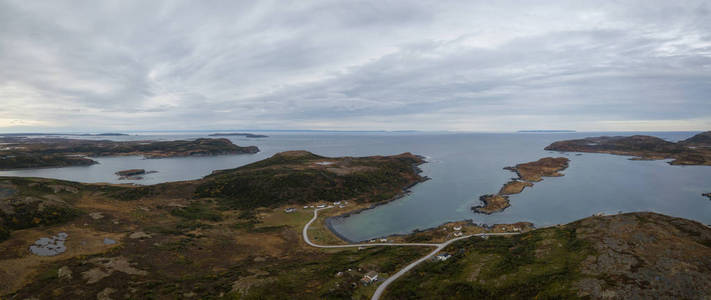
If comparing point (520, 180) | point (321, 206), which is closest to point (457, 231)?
point (321, 206)

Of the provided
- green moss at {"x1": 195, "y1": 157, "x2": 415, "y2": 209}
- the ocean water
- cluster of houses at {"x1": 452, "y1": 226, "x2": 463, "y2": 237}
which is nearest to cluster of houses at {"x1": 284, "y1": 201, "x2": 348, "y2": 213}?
green moss at {"x1": 195, "y1": 157, "x2": 415, "y2": 209}

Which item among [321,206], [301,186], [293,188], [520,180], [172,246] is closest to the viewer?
[172,246]

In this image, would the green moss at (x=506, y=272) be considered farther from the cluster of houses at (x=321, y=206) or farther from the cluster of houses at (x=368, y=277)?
the cluster of houses at (x=321, y=206)

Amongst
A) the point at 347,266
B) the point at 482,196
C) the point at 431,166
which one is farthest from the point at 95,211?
the point at 431,166

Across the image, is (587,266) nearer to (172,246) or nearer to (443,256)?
(443,256)

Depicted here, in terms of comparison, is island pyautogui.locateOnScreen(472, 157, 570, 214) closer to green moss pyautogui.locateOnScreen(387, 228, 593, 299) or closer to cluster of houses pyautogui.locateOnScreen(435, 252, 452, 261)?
green moss pyautogui.locateOnScreen(387, 228, 593, 299)

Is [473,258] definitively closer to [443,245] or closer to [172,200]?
[443,245]
